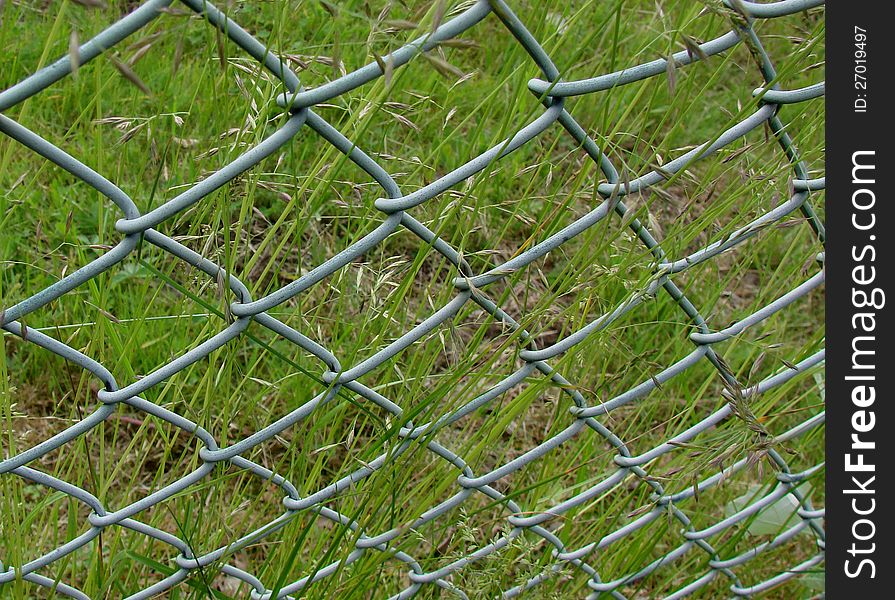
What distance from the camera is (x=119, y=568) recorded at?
1168 mm

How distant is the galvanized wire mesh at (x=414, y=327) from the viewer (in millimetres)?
720

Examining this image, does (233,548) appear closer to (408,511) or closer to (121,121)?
(408,511)

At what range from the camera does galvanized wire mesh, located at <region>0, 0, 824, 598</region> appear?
0.72 meters

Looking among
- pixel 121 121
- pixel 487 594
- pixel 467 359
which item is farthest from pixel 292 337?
pixel 487 594
